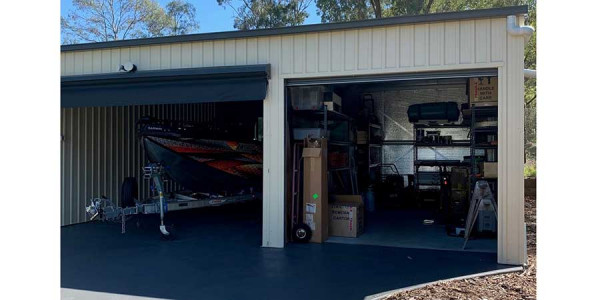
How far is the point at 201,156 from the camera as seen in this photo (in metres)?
9.48

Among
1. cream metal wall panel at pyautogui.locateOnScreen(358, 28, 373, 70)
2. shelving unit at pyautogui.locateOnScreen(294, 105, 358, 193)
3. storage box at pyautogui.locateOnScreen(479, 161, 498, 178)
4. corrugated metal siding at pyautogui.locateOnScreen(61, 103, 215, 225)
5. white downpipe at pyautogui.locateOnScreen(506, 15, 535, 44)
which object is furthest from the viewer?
corrugated metal siding at pyautogui.locateOnScreen(61, 103, 215, 225)

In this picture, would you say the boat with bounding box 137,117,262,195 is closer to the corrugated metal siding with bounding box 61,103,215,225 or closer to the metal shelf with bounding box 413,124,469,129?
the corrugated metal siding with bounding box 61,103,215,225

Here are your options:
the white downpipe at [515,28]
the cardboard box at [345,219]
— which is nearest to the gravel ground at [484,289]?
the cardboard box at [345,219]

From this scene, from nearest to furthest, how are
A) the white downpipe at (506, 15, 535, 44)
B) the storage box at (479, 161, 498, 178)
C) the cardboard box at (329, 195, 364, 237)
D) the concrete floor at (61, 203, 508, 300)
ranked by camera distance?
the concrete floor at (61, 203, 508, 300)
the white downpipe at (506, 15, 535, 44)
the storage box at (479, 161, 498, 178)
the cardboard box at (329, 195, 364, 237)

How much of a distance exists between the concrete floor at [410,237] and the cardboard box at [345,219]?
0.14 metres

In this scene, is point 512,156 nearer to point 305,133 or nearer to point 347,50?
point 347,50

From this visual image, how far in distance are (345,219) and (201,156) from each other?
132 inches

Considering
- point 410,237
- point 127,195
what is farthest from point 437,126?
point 127,195

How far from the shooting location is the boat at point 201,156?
8664mm

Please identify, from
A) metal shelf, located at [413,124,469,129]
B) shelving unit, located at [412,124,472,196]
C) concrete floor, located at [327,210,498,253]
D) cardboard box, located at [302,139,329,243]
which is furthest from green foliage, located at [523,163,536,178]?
cardboard box, located at [302,139,329,243]

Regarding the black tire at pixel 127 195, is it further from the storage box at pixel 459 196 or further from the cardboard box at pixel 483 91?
the cardboard box at pixel 483 91

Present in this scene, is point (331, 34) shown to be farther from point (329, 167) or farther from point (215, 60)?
point (329, 167)

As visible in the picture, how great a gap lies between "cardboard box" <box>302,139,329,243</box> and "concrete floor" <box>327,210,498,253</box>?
317 mm

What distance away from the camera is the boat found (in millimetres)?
8664
